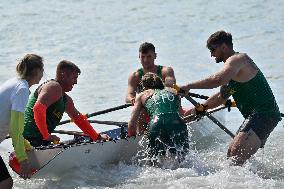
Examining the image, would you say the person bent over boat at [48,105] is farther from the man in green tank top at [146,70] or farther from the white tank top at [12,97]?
the man in green tank top at [146,70]

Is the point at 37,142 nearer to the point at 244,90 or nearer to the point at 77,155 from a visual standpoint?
the point at 77,155

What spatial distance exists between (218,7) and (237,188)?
18.6 meters

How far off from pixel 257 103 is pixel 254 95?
11 centimetres

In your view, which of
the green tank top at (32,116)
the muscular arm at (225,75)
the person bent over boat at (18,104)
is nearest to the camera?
the person bent over boat at (18,104)

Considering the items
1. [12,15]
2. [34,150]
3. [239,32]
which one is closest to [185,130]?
[34,150]

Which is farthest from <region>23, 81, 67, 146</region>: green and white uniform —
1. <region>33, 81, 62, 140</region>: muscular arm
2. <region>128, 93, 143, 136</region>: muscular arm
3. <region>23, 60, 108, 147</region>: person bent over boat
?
<region>128, 93, 143, 136</region>: muscular arm

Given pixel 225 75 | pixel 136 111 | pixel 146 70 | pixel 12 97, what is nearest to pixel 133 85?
pixel 146 70

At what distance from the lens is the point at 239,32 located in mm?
21984

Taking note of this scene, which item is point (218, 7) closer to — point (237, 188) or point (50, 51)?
point (50, 51)

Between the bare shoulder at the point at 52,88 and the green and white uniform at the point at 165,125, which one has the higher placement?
the bare shoulder at the point at 52,88

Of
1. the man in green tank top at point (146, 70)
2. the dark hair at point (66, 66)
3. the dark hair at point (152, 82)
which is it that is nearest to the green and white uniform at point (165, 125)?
the dark hair at point (152, 82)

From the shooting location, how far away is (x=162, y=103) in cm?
869

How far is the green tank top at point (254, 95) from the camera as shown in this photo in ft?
28.0

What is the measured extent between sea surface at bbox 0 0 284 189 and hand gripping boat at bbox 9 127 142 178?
109mm
